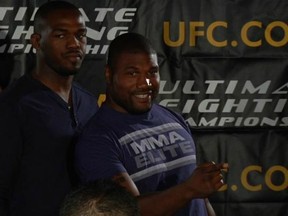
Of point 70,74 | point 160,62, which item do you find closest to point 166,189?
point 70,74

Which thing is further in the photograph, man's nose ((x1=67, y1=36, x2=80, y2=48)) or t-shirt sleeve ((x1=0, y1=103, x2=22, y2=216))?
A: man's nose ((x1=67, y1=36, x2=80, y2=48))

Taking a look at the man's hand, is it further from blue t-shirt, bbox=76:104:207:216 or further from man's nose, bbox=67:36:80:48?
man's nose, bbox=67:36:80:48

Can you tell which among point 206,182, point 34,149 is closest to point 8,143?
point 34,149

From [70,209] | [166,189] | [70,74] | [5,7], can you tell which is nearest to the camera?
[70,209]

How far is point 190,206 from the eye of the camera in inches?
80.7

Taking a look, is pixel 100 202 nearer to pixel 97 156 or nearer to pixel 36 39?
pixel 97 156

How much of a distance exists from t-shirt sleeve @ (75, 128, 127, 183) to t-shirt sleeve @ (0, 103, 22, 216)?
0.89 feet

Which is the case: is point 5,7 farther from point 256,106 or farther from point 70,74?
point 256,106

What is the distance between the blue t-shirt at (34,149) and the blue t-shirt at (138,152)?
0.24 metres

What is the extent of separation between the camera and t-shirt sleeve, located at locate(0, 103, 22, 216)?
2199mm

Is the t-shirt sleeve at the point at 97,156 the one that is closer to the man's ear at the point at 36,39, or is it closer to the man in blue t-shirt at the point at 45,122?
the man in blue t-shirt at the point at 45,122

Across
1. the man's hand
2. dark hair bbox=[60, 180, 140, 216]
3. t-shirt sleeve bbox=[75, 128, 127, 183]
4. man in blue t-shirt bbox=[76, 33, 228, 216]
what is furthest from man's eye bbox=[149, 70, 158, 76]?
dark hair bbox=[60, 180, 140, 216]

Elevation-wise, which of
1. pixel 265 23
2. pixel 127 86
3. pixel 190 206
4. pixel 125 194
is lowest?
pixel 190 206

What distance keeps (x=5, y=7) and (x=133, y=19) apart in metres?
0.53
